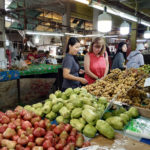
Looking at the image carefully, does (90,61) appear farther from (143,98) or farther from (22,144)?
(22,144)


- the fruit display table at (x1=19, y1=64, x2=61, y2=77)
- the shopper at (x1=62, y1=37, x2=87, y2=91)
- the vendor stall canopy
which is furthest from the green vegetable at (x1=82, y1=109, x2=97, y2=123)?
the vendor stall canopy

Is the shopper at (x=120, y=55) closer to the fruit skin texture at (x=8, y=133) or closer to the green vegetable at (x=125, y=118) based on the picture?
the green vegetable at (x=125, y=118)

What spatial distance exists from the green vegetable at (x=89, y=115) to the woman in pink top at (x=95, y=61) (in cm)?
208

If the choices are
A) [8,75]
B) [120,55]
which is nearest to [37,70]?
[8,75]

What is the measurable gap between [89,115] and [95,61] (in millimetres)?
2359

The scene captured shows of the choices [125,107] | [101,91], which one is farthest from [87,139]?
[101,91]

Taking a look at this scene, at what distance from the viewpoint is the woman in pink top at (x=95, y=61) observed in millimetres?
3778

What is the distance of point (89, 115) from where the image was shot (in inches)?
65.7

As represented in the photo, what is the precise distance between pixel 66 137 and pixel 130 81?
5.98 feet

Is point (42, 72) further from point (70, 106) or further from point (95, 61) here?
point (70, 106)

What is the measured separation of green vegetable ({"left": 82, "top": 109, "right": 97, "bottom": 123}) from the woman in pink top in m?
2.08

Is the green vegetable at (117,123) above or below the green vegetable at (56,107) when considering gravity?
below

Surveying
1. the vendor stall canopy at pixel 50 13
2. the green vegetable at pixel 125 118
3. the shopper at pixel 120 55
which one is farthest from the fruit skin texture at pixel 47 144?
the vendor stall canopy at pixel 50 13

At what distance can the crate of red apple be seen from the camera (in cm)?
134
